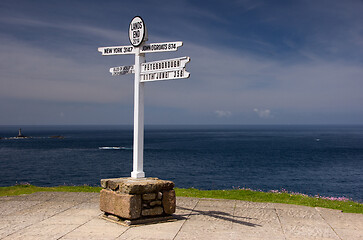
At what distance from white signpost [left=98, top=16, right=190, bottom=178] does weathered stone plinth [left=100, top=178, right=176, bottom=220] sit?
0.71m

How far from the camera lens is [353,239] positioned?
8039 mm

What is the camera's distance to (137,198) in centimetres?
898

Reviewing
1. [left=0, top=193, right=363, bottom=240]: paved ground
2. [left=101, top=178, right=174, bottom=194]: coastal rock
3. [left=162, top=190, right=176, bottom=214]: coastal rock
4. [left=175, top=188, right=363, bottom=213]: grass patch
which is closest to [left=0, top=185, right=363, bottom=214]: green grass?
[left=175, top=188, right=363, bottom=213]: grass patch

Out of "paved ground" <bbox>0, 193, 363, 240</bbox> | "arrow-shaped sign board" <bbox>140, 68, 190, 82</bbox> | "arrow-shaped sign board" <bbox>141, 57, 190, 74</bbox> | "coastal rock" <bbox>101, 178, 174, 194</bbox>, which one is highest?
"arrow-shaped sign board" <bbox>141, 57, 190, 74</bbox>

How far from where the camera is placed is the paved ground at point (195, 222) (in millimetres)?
8234

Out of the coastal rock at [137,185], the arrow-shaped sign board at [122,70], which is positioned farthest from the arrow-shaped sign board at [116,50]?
the coastal rock at [137,185]

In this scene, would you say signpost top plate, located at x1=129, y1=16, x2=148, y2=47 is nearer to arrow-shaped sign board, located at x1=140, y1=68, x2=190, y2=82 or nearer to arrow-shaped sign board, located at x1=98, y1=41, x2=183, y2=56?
arrow-shaped sign board, located at x1=98, y1=41, x2=183, y2=56

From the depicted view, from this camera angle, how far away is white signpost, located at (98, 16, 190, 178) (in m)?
9.46

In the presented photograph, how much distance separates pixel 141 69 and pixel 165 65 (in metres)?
0.93

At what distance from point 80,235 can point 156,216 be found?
6.83ft

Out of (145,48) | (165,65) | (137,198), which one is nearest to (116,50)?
(145,48)

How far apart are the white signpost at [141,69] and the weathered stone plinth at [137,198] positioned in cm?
71

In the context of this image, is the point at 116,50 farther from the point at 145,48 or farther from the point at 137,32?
the point at 145,48

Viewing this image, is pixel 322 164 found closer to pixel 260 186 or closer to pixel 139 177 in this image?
pixel 260 186
